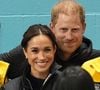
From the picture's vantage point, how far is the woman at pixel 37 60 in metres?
1.74

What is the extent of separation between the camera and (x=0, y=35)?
3229 millimetres

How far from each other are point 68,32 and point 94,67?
0.22 m

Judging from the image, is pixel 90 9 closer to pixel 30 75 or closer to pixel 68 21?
pixel 68 21

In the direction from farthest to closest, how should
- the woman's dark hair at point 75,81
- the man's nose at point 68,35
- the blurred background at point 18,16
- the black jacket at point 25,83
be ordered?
the blurred background at point 18,16, the man's nose at point 68,35, the black jacket at point 25,83, the woman's dark hair at point 75,81

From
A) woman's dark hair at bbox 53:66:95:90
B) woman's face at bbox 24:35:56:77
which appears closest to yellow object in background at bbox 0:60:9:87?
woman's face at bbox 24:35:56:77

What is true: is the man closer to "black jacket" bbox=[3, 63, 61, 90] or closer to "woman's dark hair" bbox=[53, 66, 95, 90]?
"black jacket" bbox=[3, 63, 61, 90]

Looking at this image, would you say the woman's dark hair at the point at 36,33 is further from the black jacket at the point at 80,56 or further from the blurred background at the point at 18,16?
the blurred background at the point at 18,16

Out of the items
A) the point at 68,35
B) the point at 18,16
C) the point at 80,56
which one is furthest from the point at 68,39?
the point at 18,16

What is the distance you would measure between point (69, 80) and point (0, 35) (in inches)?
83.6

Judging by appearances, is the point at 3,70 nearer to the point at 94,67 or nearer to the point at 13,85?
the point at 13,85

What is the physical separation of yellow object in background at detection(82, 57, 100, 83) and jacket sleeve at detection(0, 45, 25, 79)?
1.15 ft

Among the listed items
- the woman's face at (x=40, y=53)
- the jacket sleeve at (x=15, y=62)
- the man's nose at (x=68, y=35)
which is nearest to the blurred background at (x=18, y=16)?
the jacket sleeve at (x=15, y=62)

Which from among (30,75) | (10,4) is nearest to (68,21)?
(30,75)

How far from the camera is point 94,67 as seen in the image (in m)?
1.81
